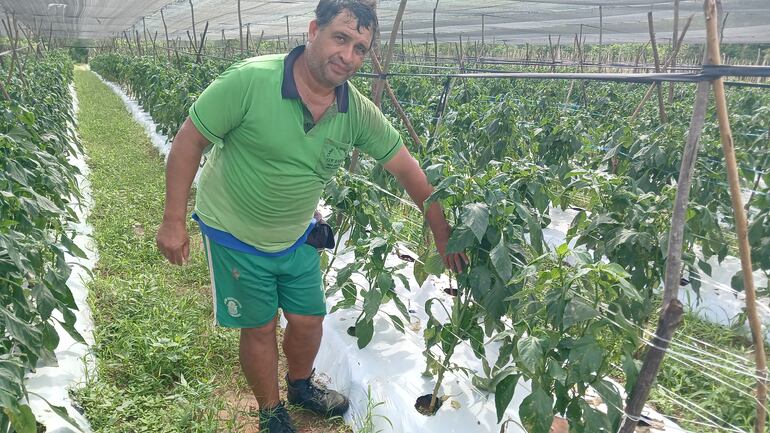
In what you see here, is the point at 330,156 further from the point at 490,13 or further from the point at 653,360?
the point at 490,13

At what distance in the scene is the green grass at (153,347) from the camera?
2408 mm

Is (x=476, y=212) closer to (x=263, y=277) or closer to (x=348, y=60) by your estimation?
(x=348, y=60)

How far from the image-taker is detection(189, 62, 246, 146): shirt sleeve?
1786mm

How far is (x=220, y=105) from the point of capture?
1.79 m

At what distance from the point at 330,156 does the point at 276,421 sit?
107 cm

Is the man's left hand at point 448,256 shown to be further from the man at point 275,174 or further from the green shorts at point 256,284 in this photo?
the green shorts at point 256,284

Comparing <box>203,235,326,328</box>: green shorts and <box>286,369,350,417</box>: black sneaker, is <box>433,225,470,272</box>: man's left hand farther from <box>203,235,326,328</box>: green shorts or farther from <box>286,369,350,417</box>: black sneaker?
<box>286,369,350,417</box>: black sneaker

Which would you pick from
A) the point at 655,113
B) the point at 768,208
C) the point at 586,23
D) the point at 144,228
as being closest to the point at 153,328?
the point at 144,228

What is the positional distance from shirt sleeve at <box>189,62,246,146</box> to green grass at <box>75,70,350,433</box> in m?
1.21

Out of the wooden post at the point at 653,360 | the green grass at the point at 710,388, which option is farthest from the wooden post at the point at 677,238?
the green grass at the point at 710,388

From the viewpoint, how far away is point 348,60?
1.81 m

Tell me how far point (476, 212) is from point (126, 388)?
72.6 inches

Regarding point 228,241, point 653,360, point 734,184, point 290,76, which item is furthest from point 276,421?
point 734,184

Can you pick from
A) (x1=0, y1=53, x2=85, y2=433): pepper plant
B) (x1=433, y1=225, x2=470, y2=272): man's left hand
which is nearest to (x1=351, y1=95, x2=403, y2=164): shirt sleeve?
(x1=433, y1=225, x2=470, y2=272): man's left hand
